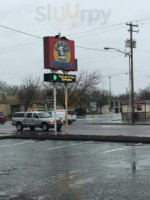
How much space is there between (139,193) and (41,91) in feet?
245

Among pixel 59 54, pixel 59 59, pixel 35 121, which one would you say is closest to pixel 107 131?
pixel 35 121

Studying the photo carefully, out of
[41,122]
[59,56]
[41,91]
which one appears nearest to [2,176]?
[59,56]

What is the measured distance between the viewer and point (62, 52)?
23.3m

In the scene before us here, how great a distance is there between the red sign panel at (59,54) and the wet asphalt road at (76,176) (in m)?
8.96

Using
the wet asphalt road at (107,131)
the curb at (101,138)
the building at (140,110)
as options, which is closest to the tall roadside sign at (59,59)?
the curb at (101,138)

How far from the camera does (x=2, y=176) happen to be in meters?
9.91

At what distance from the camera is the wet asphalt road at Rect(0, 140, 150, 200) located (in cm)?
756

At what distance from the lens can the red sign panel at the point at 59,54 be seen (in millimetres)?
22422

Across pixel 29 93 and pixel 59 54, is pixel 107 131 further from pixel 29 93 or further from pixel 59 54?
pixel 29 93

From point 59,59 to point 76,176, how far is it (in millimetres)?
14218

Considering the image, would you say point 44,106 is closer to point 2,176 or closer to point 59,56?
point 59,56

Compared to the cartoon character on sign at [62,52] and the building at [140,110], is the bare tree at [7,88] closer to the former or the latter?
the building at [140,110]

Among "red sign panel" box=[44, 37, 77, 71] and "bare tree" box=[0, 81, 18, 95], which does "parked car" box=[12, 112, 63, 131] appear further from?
"bare tree" box=[0, 81, 18, 95]

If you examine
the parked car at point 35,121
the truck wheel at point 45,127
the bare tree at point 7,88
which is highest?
the bare tree at point 7,88
